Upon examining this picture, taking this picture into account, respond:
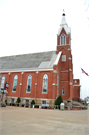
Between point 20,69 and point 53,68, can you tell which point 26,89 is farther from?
point 53,68

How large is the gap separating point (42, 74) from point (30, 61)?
23.0 ft

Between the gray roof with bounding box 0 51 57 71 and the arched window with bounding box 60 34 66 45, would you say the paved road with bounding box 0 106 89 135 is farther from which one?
the arched window with bounding box 60 34 66 45

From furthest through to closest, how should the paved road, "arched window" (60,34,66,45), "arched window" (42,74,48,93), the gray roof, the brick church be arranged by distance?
"arched window" (60,34,66,45) < the gray roof < "arched window" (42,74,48,93) < the brick church < the paved road

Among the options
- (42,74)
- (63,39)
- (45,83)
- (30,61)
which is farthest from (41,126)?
(63,39)

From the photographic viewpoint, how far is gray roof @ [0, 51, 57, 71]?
98.9 feet

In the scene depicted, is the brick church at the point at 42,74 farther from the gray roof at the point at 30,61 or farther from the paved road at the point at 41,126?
the paved road at the point at 41,126

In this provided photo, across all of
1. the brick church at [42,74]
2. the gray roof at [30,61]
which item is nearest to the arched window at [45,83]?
the brick church at [42,74]

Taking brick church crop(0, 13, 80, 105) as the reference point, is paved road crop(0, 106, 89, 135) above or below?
below

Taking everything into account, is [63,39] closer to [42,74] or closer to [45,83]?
[42,74]

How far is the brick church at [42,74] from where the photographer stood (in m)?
26.9

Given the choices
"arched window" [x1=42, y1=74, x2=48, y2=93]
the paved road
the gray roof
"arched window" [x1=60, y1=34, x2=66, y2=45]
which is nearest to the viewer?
the paved road

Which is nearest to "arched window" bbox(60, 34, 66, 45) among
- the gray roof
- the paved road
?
the gray roof

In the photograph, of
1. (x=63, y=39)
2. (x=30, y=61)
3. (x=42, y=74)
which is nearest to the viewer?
(x=42, y=74)

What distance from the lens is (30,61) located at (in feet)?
109
